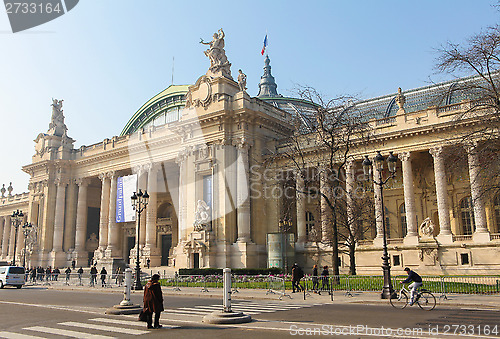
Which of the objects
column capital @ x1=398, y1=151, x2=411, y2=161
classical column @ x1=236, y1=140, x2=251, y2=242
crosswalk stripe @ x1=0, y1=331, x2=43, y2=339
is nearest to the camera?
crosswalk stripe @ x1=0, y1=331, x2=43, y2=339

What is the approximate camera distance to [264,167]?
150 feet

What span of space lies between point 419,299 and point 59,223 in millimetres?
57135

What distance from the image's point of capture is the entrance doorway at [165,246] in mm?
59594

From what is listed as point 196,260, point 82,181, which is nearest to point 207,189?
point 196,260

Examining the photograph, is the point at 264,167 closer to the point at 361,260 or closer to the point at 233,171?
the point at 233,171

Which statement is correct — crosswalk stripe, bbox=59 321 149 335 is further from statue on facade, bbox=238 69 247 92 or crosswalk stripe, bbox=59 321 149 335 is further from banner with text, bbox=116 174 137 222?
banner with text, bbox=116 174 137 222

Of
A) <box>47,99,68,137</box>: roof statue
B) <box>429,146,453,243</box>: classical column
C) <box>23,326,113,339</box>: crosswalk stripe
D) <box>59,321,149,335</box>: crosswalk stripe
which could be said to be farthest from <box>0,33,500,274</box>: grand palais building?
<box>23,326,113,339</box>: crosswalk stripe

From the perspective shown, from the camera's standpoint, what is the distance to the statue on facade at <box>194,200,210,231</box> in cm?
4294

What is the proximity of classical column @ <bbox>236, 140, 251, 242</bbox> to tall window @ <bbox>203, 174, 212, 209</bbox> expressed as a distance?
295cm

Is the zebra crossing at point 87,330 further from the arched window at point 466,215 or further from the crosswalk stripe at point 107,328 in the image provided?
the arched window at point 466,215

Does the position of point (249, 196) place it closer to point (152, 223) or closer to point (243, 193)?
point (243, 193)

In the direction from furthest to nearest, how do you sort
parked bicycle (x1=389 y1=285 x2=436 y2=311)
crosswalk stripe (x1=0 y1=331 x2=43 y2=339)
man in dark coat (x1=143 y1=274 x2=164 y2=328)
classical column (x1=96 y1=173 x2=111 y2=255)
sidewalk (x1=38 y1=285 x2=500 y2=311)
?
classical column (x1=96 y1=173 x2=111 y2=255) → sidewalk (x1=38 y1=285 x2=500 y2=311) → parked bicycle (x1=389 y1=285 x2=436 y2=311) → man in dark coat (x1=143 y1=274 x2=164 y2=328) → crosswalk stripe (x1=0 y1=331 x2=43 y2=339)

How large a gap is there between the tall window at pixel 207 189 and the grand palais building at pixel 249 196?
0.12 metres

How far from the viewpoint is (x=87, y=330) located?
12625mm
